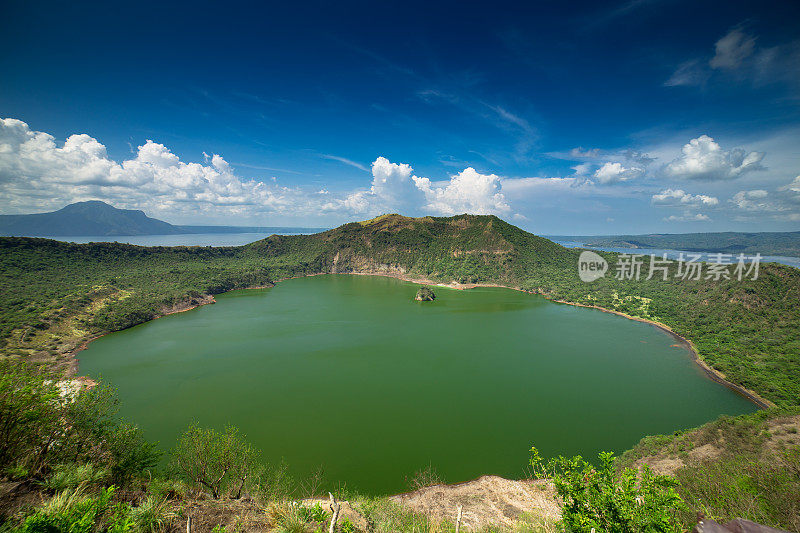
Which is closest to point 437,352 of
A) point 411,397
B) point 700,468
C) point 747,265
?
point 411,397

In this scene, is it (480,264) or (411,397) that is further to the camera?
(480,264)

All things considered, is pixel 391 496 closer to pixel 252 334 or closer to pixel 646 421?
pixel 646 421

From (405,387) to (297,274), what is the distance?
111 metres

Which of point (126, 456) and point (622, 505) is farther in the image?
point (126, 456)

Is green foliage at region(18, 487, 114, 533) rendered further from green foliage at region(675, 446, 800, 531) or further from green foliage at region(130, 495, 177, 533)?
green foliage at region(675, 446, 800, 531)

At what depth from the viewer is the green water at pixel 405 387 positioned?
1051 inches

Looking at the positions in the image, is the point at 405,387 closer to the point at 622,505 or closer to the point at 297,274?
the point at 622,505

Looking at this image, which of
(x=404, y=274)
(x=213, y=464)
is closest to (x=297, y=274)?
(x=404, y=274)

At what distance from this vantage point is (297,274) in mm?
135875

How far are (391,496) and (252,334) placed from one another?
4813 cm

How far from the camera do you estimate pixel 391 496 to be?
69.7 ft

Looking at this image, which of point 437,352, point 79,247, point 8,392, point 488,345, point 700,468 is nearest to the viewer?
point 8,392

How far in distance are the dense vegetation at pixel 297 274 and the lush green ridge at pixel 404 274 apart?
1.15 feet

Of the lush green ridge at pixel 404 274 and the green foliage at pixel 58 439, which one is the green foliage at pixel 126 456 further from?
the lush green ridge at pixel 404 274
